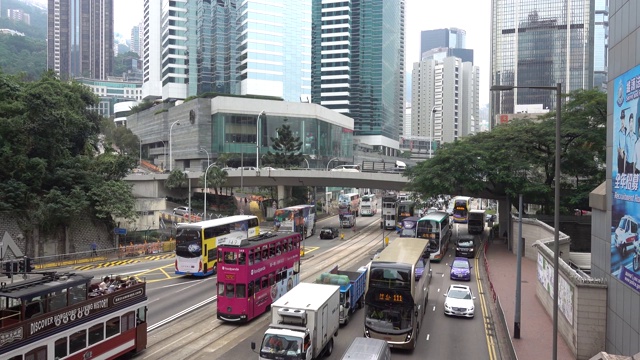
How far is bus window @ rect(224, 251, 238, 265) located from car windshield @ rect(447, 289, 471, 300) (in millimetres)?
11226

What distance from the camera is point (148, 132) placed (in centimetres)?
11831

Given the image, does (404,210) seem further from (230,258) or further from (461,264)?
(230,258)

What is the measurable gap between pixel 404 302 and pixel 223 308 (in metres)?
8.54

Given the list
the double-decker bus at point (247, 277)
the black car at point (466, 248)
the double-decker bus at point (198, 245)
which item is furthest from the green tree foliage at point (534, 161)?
the double-decker bus at point (247, 277)

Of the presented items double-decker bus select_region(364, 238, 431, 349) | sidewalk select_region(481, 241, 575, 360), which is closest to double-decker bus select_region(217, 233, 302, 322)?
double-decker bus select_region(364, 238, 431, 349)

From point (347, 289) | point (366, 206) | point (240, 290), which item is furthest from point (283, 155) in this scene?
point (240, 290)

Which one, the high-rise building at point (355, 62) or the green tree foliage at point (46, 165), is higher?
the high-rise building at point (355, 62)

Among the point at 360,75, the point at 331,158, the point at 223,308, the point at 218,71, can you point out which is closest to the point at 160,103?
the point at 218,71

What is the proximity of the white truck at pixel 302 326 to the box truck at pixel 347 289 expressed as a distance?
336 centimetres

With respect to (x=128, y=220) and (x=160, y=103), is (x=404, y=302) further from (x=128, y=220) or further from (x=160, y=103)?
(x=160, y=103)

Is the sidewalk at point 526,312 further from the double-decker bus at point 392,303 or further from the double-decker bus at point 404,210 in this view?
the double-decker bus at point 404,210

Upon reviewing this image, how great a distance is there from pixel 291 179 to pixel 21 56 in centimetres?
15349

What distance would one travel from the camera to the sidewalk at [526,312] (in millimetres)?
18844

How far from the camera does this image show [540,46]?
160625mm
